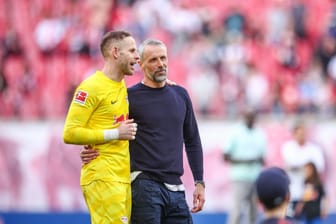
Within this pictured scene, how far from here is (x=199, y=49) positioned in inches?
747

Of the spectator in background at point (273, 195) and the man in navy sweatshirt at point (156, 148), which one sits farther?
the man in navy sweatshirt at point (156, 148)

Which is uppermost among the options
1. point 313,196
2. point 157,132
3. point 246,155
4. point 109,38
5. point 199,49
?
point 109,38

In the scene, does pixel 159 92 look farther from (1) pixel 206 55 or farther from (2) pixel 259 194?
(1) pixel 206 55

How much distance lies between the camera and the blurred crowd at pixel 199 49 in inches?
725

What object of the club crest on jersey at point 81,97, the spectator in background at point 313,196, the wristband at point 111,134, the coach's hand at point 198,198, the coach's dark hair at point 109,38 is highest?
the coach's dark hair at point 109,38

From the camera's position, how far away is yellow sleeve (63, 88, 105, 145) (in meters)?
8.18

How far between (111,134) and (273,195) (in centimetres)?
227

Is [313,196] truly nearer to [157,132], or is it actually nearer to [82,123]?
[157,132]

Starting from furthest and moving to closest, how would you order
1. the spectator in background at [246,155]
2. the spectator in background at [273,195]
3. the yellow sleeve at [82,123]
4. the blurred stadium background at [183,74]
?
1. the blurred stadium background at [183,74]
2. the spectator in background at [246,155]
3. the yellow sleeve at [82,123]
4. the spectator in background at [273,195]

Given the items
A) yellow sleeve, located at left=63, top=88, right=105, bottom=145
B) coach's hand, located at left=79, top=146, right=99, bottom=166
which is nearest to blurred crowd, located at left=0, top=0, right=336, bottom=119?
coach's hand, located at left=79, top=146, right=99, bottom=166

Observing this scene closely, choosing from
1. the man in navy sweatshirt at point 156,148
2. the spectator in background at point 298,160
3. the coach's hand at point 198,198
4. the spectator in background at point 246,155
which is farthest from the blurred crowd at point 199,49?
the man in navy sweatshirt at point 156,148

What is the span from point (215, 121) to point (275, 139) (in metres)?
1.11

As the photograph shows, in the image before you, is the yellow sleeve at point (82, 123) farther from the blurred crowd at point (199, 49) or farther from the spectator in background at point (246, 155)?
the blurred crowd at point (199, 49)

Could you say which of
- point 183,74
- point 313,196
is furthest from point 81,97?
point 183,74
